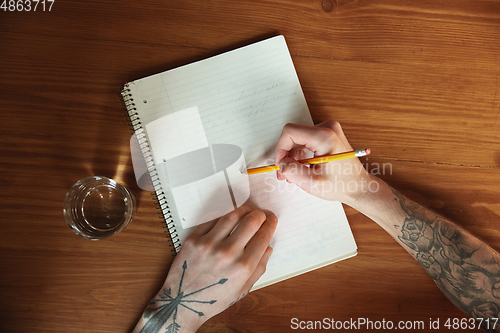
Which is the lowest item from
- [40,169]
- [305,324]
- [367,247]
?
[305,324]

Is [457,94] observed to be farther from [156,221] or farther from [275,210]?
[156,221]

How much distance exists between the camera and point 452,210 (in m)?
0.80

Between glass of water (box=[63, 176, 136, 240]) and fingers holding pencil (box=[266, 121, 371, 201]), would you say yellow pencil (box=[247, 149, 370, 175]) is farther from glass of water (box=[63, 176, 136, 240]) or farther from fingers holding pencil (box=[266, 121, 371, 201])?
glass of water (box=[63, 176, 136, 240])

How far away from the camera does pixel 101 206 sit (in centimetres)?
76

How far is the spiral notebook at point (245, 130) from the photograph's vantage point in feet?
2.49

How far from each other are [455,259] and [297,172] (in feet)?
1.42

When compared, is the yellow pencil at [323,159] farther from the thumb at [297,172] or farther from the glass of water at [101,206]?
the glass of water at [101,206]

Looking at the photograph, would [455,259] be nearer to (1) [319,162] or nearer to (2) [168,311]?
(1) [319,162]

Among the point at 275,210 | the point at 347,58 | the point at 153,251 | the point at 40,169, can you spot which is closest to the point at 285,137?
the point at 275,210

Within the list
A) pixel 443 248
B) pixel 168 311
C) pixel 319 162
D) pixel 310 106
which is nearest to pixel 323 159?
pixel 319 162

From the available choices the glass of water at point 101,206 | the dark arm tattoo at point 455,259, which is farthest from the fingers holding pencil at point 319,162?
the glass of water at point 101,206

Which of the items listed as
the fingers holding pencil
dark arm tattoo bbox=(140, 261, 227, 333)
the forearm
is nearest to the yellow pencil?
the fingers holding pencil

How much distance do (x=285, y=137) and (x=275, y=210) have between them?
0.62ft

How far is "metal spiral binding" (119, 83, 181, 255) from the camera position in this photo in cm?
75
